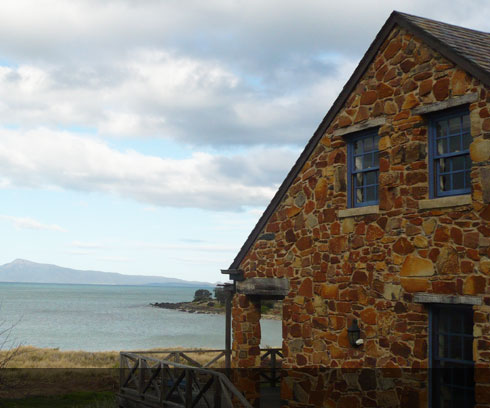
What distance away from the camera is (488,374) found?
923 cm

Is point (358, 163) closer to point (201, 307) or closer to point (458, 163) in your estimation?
point (458, 163)

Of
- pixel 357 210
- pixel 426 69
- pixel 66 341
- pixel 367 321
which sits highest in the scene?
pixel 426 69

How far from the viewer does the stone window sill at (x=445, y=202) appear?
31.9 feet

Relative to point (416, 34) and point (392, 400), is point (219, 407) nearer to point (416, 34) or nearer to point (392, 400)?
point (392, 400)

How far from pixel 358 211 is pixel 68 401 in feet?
37.8

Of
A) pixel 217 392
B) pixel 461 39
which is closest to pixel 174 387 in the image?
pixel 217 392

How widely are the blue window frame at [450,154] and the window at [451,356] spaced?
6.10 ft

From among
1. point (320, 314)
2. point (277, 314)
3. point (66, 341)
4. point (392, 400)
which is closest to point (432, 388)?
point (392, 400)

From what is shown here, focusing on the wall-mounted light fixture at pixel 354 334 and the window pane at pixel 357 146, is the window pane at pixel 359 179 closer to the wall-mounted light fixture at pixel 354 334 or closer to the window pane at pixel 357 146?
the window pane at pixel 357 146

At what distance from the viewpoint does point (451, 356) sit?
999 cm

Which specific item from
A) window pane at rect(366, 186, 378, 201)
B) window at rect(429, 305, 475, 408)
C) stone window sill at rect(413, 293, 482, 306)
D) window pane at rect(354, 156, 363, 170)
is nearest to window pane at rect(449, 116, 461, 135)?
window pane at rect(366, 186, 378, 201)

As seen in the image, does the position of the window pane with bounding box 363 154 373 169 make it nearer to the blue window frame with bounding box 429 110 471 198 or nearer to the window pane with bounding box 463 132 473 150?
the blue window frame with bounding box 429 110 471 198

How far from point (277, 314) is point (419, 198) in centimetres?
8200

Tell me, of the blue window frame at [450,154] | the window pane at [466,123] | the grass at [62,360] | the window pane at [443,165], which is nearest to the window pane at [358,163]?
the blue window frame at [450,154]
